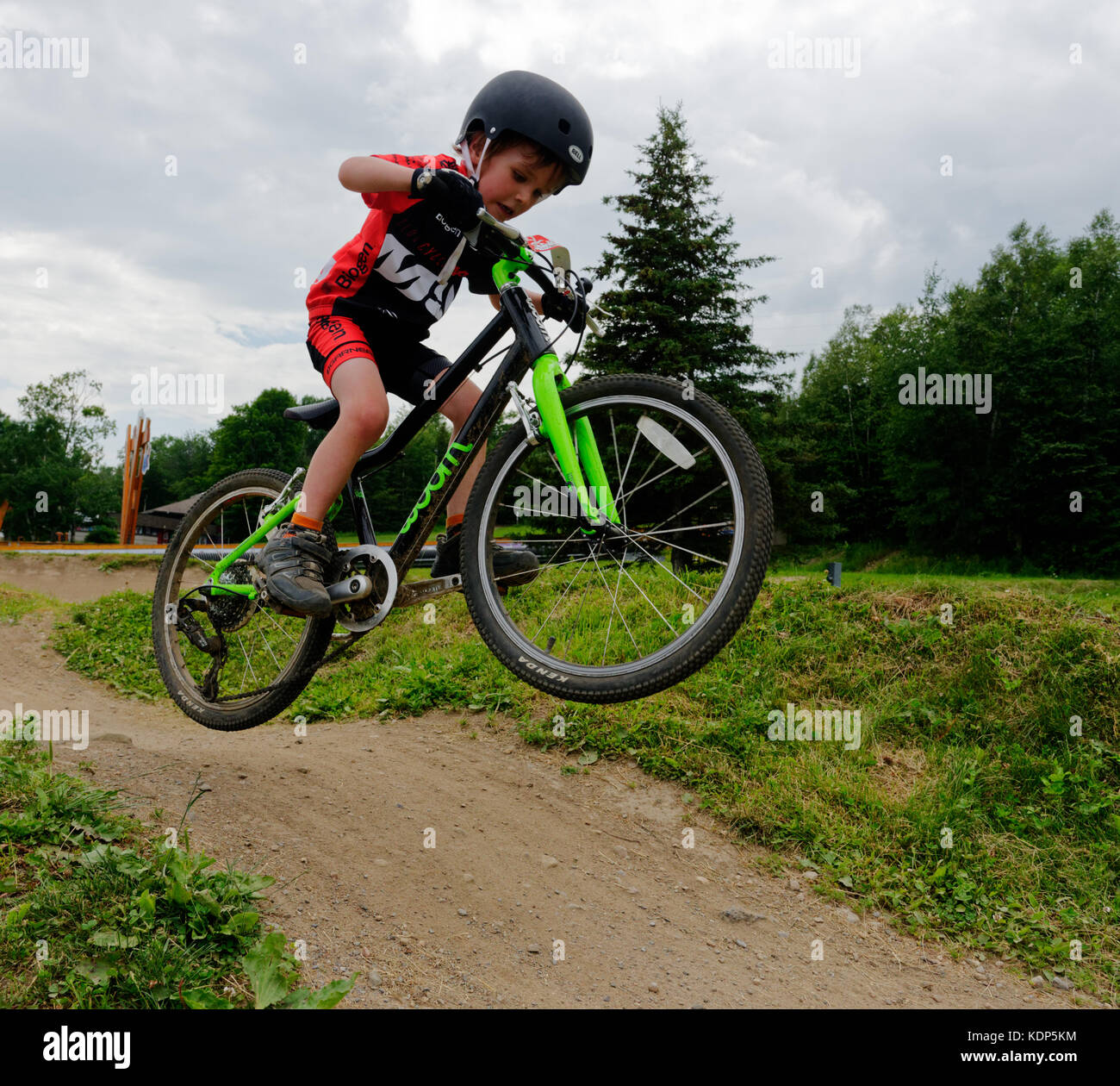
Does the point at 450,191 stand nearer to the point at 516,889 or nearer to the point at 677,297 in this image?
the point at 516,889

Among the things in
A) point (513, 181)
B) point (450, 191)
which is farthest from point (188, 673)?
point (513, 181)

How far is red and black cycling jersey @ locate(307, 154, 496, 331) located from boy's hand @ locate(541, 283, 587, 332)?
36cm

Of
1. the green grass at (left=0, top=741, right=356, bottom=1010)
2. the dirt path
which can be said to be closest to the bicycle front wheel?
the green grass at (left=0, top=741, right=356, bottom=1010)

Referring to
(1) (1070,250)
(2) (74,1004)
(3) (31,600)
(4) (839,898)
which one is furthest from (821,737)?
(1) (1070,250)

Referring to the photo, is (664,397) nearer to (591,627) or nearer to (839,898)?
(839,898)

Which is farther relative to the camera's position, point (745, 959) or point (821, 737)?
point (821, 737)

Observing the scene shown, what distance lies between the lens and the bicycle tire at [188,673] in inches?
168

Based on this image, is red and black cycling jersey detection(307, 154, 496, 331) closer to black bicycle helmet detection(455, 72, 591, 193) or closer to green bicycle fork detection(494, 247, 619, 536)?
black bicycle helmet detection(455, 72, 591, 193)

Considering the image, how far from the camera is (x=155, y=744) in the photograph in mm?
Answer: 6629

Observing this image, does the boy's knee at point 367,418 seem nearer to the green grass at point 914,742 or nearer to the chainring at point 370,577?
the chainring at point 370,577

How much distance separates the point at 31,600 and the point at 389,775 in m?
11.5

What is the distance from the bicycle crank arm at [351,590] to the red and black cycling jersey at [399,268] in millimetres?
1376

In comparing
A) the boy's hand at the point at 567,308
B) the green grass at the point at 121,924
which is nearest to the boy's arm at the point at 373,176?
the boy's hand at the point at 567,308

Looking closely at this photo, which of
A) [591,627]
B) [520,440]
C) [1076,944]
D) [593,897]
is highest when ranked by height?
[520,440]
